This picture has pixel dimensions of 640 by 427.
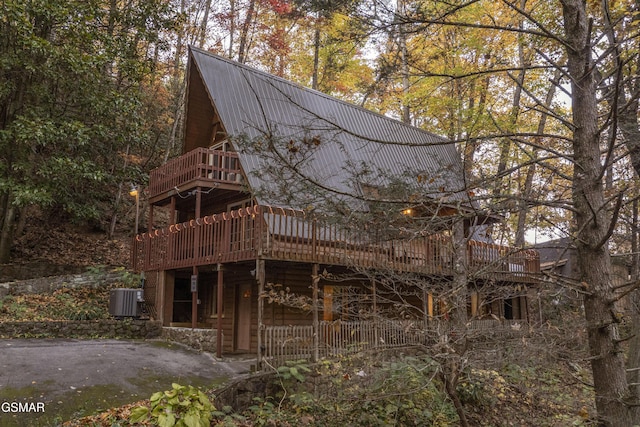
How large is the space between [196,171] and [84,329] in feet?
17.8

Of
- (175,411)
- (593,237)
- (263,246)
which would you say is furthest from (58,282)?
(593,237)

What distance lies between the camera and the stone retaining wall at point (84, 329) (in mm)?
12406

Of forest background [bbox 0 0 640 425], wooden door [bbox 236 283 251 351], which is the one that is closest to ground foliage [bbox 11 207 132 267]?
forest background [bbox 0 0 640 425]

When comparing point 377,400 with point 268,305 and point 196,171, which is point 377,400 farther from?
point 196,171

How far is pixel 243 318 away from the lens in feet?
51.2

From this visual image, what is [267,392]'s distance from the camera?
982 centimetres

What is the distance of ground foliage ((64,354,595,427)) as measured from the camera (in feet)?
24.1

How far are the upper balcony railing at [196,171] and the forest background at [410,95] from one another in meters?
2.03

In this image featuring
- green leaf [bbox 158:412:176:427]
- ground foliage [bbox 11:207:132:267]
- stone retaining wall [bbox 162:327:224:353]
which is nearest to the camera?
green leaf [bbox 158:412:176:427]

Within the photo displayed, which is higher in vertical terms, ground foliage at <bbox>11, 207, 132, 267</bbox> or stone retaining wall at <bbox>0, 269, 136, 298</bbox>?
ground foliage at <bbox>11, 207, 132, 267</bbox>

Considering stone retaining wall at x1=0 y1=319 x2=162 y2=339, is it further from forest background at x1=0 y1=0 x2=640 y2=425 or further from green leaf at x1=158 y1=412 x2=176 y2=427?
green leaf at x1=158 y1=412 x2=176 y2=427

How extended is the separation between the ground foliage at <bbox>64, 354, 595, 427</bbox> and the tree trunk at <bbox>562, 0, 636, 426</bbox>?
1.49 meters

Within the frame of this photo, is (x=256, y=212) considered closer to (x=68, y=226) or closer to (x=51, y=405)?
(x=51, y=405)

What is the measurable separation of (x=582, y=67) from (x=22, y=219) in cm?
1999
